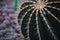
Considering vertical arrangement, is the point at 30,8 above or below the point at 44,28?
above

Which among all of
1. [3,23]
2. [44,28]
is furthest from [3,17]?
[44,28]

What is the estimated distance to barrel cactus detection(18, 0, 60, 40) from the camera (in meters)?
1.58

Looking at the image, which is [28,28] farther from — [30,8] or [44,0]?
[44,0]

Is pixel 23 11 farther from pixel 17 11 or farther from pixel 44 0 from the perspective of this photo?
pixel 44 0

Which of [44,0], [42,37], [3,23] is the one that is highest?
[44,0]

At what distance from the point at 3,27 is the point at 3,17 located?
11 centimetres

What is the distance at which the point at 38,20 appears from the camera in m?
1.60

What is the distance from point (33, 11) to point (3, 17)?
0.33 m

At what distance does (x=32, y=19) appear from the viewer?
5.25ft

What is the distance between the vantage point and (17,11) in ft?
5.26

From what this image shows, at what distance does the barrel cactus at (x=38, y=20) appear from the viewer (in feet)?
5.17

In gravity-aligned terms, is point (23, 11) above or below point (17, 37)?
above

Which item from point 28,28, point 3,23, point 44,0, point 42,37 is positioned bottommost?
point 42,37

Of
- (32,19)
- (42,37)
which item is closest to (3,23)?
(32,19)
